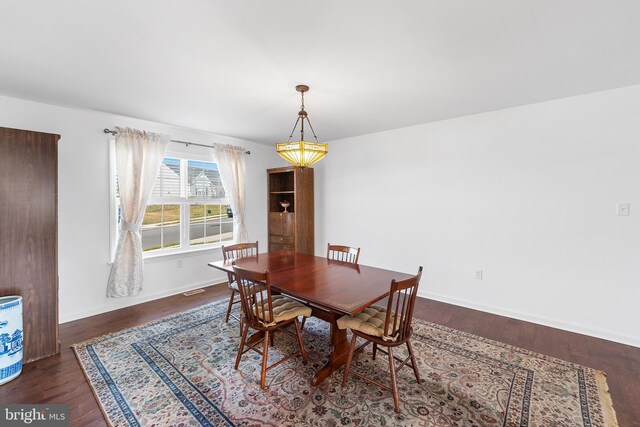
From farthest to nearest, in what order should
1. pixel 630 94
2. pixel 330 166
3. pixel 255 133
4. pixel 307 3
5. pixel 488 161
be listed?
pixel 330 166
pixel 255 133
pixel 488 161
pixel 630 94
pixel 307 3

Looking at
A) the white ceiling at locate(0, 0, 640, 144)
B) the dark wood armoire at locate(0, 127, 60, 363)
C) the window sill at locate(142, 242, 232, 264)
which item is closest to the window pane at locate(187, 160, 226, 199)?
the window sill at locate(142, 242, 232, 264)


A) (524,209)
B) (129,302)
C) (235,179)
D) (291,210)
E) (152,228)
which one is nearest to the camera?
(524,209)

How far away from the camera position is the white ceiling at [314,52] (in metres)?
1.53

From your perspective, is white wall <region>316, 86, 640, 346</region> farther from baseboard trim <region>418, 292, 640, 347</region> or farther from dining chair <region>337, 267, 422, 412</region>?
dining chair <region>337, 267, 422, 412</region>

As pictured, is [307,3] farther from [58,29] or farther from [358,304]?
[358,304]

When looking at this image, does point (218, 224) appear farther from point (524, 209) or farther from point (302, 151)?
point (524, 209)

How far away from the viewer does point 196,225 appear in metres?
4.16

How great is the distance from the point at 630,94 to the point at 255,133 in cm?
424

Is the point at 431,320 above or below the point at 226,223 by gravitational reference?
below

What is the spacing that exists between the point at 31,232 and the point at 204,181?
7.02ft

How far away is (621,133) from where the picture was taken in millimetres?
2600

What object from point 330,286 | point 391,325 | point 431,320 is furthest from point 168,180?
point 431,320

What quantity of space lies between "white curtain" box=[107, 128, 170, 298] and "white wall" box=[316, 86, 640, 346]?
315cm

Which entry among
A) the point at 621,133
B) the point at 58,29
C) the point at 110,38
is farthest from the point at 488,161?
the point at 58,29
